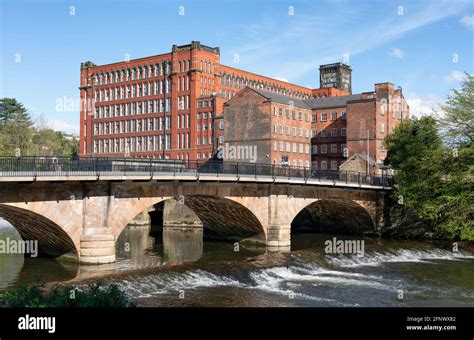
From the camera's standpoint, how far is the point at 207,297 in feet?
84.7

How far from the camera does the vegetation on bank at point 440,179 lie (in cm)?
4462

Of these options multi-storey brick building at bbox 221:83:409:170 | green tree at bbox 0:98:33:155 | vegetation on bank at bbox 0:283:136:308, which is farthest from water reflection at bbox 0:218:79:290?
multi-storey brick building at bbox 221:83:409:170

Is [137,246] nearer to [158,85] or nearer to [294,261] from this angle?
[294,261]

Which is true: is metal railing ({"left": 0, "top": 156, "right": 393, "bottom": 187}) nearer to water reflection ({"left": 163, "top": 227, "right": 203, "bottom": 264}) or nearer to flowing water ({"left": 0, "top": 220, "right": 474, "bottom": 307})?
flowing water ({"left": 0, "top": 220, "right": 474, "bottom": 307})

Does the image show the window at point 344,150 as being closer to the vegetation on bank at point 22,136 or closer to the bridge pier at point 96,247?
the vegetation on bank at point 22,136

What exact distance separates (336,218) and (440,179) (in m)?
14.5

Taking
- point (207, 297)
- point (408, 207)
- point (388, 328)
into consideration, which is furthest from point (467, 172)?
point (388, 328)

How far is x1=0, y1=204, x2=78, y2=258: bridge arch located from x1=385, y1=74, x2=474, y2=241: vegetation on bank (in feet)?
99.6

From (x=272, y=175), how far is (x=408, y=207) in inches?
753

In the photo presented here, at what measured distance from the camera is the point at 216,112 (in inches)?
4090

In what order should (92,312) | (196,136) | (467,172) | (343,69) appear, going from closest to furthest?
(92,312)
(467,172)
(196,136)
(343,69)

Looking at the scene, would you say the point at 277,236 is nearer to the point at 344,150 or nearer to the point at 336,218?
the point at 336,218

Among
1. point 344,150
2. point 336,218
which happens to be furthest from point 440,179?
point 344,150

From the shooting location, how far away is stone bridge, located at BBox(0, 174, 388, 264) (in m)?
30.2
